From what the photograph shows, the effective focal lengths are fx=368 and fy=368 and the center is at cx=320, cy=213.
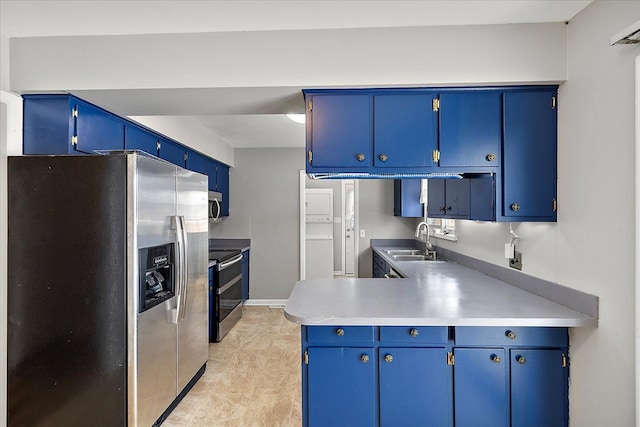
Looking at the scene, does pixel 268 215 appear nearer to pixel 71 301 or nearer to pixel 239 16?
pixel 71 301

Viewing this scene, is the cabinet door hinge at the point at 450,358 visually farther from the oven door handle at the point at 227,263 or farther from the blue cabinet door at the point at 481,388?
the oven door handle at the point at 227,263

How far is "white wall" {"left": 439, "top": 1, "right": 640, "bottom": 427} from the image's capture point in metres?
1.56

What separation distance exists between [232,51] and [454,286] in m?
2.03

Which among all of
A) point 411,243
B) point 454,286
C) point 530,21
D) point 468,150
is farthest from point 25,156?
point 411,243

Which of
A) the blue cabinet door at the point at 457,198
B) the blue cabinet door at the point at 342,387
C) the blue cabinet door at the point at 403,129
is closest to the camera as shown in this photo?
the blue cabinet door at the point at 342,387

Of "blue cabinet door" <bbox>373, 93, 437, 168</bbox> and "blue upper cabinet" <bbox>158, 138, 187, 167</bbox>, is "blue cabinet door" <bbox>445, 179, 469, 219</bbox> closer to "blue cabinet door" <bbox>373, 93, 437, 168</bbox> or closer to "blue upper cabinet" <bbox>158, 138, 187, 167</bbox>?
"blue cabinet door" <bbox>373, 93, 437, 168</bbox>

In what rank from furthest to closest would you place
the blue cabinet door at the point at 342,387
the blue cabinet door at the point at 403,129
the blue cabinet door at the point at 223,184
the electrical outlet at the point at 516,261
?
the blue cabinet door at the point at 223,184
the electrical outlet at the point at 516,261
the blue cabinet door at the point at 403,129
the blue cabinet door at the point at 342,387

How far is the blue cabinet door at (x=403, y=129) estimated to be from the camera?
7.08 ft

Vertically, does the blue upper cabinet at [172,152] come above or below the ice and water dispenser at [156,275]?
above

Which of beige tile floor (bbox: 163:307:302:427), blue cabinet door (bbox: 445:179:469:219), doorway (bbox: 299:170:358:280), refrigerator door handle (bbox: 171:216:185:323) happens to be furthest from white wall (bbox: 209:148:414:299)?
refrigerator door handle (bbox: 171:216:185:323)

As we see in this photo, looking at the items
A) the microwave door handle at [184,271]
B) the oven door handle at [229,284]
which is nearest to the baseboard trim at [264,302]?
the oven door handle at [229,284]

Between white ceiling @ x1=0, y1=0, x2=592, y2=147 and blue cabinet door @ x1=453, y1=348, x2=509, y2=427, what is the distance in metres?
1.76

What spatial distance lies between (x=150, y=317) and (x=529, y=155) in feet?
7.96

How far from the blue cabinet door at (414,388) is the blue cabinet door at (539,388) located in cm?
34
